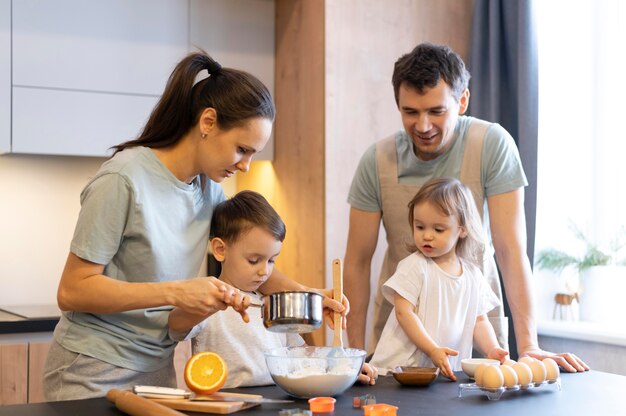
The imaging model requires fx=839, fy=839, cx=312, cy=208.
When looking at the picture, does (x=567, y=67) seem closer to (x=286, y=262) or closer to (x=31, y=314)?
(x=286, y=262)

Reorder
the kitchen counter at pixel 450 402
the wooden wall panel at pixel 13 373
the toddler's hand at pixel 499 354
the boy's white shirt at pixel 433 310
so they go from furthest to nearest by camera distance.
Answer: the wooden wall panel at pixel 13 373 → the boy's white shirt at pixel 433 310 → the toddler's hand at pixel 499 354 → the kitchen counter at pixel 450 402

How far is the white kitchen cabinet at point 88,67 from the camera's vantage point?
3.19m

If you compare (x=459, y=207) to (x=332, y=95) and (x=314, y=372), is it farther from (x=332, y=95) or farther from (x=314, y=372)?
(x=332, y=95)

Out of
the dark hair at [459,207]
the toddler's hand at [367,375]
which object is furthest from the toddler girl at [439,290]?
the toddler's hand at [367,375]

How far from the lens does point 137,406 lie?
1364mm

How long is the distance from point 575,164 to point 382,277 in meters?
1.28

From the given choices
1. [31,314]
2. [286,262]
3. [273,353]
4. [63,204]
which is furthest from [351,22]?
[273,353]

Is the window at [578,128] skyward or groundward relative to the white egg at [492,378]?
skyward

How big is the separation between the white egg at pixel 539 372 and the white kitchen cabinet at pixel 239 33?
222 cm

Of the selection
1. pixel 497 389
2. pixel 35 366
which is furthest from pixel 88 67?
pixel 497 389

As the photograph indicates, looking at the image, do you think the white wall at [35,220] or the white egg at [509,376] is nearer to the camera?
the white egg at [509,376]

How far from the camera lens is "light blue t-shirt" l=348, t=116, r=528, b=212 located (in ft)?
7.75

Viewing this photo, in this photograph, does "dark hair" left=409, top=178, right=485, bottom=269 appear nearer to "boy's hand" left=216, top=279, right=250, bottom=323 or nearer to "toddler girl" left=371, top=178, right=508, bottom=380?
"toddler girl" left=371, top=178, right=508, bottom=380

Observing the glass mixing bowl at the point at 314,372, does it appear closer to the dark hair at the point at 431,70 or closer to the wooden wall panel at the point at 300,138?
the dark hair at the point at 431,70
